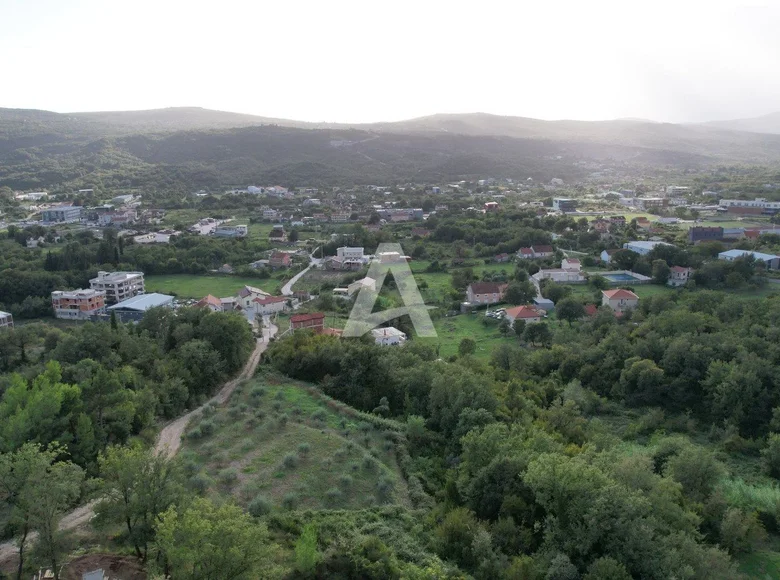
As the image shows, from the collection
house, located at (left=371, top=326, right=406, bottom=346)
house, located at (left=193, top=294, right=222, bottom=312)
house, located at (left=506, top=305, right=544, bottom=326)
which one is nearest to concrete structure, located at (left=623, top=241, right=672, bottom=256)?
house, located at (left=506, top=305, right=544, bottom=326)

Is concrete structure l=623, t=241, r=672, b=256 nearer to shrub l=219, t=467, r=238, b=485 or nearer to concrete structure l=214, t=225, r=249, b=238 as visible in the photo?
concrete structure l=214, t=225, r=249, b=238

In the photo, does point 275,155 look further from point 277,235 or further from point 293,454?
point 293,454

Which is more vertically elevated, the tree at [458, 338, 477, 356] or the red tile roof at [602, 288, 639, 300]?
the red tile roof at [602, 288, 639, 300]

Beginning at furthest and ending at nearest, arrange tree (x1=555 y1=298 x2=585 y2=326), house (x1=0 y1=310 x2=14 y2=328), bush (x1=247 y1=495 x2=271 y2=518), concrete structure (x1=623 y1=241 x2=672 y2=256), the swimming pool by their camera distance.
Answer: concrete structure (x1=623 y1=241 x2=672 y2=256), the swimming pool, tree (x1=555 y1=298 x2=585 y2=326), house (x1=0 y1=310 x2=14 y2=328), bush (x1=247 y1=495 x2=271 y2=518)

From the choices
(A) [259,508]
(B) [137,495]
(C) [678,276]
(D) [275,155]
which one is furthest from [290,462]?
(D) [275,155]

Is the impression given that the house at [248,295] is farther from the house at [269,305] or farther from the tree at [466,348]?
the tree at [466,348]

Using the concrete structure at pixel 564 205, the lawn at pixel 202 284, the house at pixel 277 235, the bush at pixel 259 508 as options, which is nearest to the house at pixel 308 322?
the lawn at pixel 202 284

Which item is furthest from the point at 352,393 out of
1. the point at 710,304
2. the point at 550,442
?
the point at 710,304
